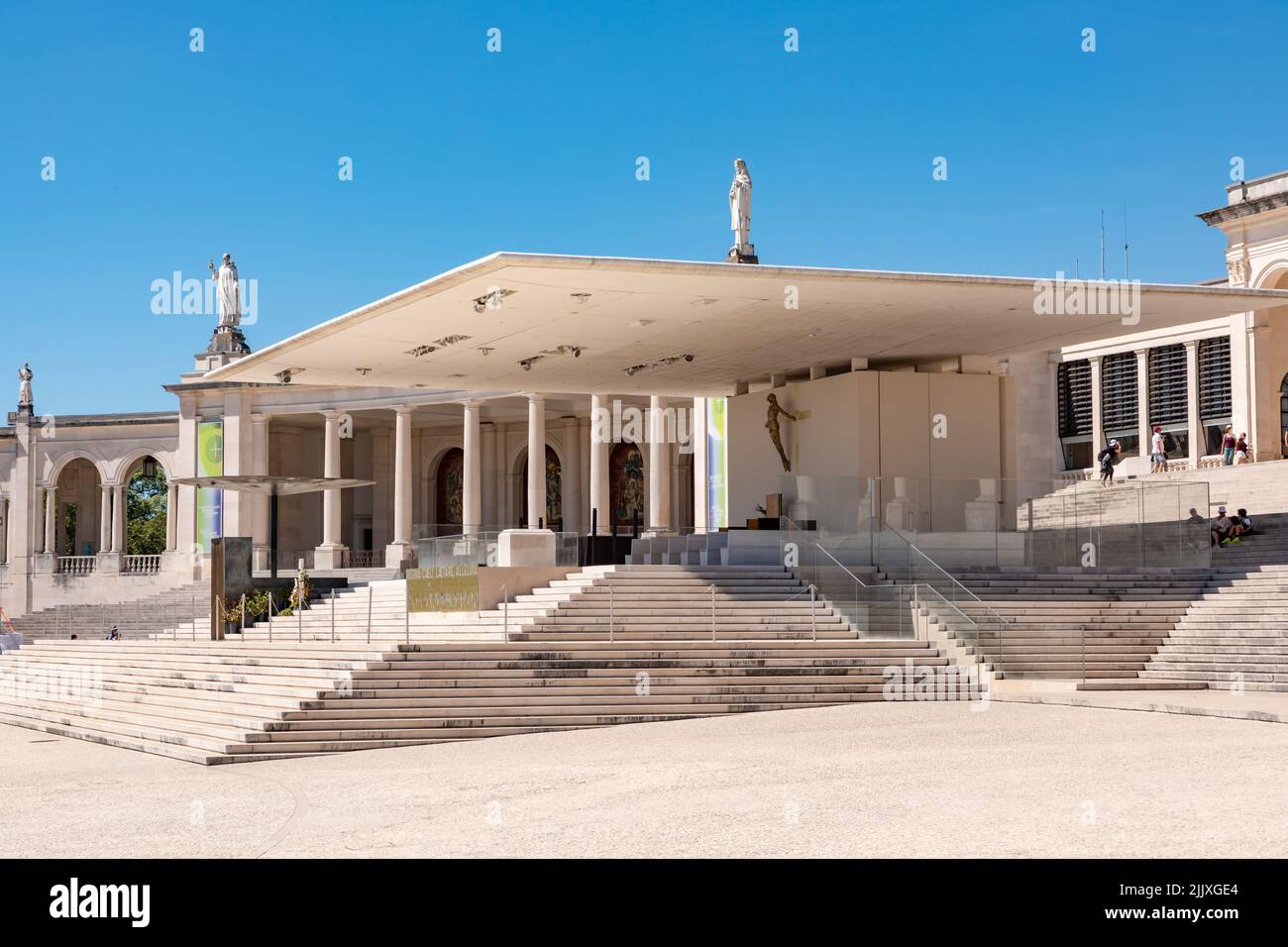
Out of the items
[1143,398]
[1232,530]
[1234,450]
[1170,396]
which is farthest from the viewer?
[1170,396]

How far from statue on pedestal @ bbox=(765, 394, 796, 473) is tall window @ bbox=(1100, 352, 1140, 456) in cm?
2469

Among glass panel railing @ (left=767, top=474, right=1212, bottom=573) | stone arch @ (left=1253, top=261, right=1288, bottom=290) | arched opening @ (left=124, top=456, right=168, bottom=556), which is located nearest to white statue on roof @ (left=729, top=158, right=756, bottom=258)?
glass panel railing @ (left=767, top=474, right=1212, bottom=573)

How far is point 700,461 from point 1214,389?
19.1 meters

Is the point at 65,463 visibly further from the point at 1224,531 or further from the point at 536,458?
the point at 1224,531

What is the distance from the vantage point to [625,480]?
187 ft

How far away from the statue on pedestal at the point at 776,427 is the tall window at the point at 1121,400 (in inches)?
972

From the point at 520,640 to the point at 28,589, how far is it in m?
43.2

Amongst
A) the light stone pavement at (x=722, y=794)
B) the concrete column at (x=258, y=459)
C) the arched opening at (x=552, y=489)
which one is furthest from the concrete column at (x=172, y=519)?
the light stone pavement at (x=722, y=794)

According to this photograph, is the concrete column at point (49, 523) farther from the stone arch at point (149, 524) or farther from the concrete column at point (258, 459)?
the stone arch at point (149, 524)

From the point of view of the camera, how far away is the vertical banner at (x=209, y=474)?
5294 cm

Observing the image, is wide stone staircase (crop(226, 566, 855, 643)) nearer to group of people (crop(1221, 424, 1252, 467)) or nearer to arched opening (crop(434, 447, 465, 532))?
group of people (crop(1221, 424, 1252, 467))

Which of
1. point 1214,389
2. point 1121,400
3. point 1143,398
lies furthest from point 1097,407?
point 1214,389
